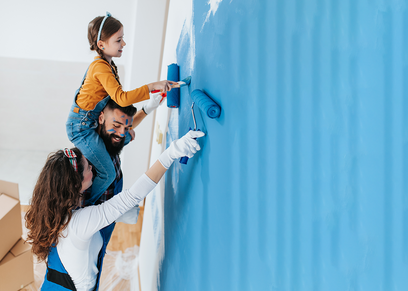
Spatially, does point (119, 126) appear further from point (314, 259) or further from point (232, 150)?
point (314, 259)

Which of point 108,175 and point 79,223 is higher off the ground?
point 108,175

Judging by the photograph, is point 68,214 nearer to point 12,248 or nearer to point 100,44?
point 100,44

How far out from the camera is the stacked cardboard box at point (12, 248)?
5.89ft

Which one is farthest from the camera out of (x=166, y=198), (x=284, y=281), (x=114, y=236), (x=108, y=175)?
(x=114, y=236)

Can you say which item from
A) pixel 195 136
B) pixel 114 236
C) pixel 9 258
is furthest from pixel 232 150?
pixel 114 236

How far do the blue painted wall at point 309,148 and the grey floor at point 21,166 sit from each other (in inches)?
138

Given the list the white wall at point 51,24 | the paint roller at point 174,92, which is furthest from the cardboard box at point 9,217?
the white wall at point 51,24

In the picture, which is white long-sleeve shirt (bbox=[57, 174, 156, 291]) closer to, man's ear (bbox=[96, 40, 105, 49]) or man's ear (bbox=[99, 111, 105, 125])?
man's ear (bbox=[99, 111, 105, 125])

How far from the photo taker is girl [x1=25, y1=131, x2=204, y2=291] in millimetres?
1031

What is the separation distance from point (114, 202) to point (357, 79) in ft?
3.19

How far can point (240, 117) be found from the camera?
1.92 ft

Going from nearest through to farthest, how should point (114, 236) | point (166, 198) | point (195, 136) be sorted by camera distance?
point (195, 136) → point (166, 198) → point (114, 236)

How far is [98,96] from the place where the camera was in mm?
1347

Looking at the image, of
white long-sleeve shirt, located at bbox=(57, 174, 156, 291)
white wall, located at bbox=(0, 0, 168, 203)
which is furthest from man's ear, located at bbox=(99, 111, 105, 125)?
white wall, located at bbox=(0, 0, 168, 203)
